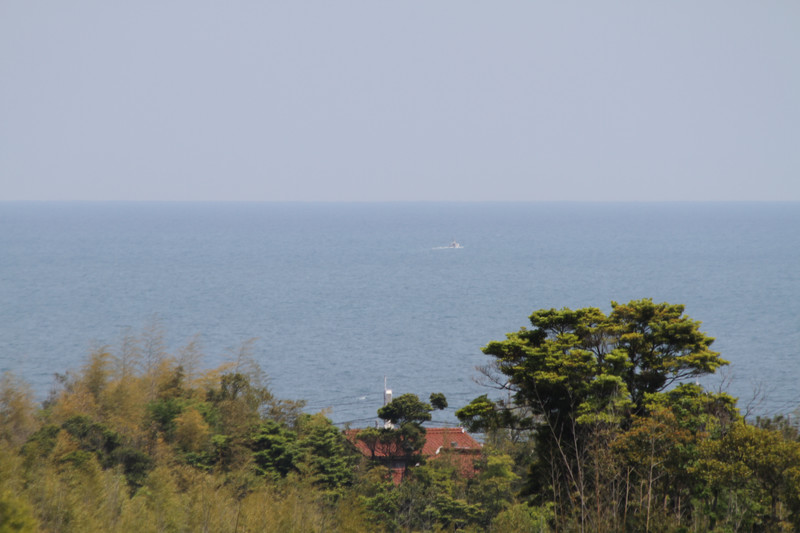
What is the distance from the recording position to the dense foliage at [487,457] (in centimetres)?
915

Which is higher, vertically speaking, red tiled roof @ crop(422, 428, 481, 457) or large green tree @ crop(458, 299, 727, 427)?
large green tree @ crop(458, 299, 727, 427)

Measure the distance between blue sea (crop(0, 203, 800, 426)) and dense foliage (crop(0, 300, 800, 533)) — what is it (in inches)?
54.6

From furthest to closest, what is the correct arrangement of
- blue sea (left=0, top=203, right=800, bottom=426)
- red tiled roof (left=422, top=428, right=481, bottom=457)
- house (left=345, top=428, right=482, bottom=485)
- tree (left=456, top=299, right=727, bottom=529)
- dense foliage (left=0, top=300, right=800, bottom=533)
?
blue sea (left=0, top=203, right=800, bottom=426) < red tiled roof (left=422, top=428, right=481, bottom=457) < house (left=345, top=428, right=482, bottom=485) < tree (left=456, top=299, right=727, bottom=529) < dense foliage (left=0, top=300, right=800, bottom=533)

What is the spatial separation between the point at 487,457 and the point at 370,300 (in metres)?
47.1

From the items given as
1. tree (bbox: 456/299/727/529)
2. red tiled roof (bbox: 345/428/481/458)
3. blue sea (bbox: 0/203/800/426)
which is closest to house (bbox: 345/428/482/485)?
red tiled roof (bbox: 345/428/481/458)

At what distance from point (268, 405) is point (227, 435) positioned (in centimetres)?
535

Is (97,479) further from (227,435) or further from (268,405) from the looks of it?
(268,405)

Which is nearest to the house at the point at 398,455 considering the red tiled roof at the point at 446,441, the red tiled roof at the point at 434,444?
the red tiled roof at the point at 434,444

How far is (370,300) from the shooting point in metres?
66.8

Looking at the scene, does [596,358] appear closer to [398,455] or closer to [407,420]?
[398,455]

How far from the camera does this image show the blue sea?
40.7 m

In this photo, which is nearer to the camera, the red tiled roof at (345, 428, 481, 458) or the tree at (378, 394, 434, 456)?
the tree at (378, 394, 434, 456)

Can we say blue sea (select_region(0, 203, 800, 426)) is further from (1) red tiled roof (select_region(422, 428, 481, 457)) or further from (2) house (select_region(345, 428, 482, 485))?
(1) red tiled roof (select_region(422, 428, 481, 457))

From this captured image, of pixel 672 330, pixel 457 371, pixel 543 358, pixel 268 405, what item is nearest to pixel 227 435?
pixel 268 405
